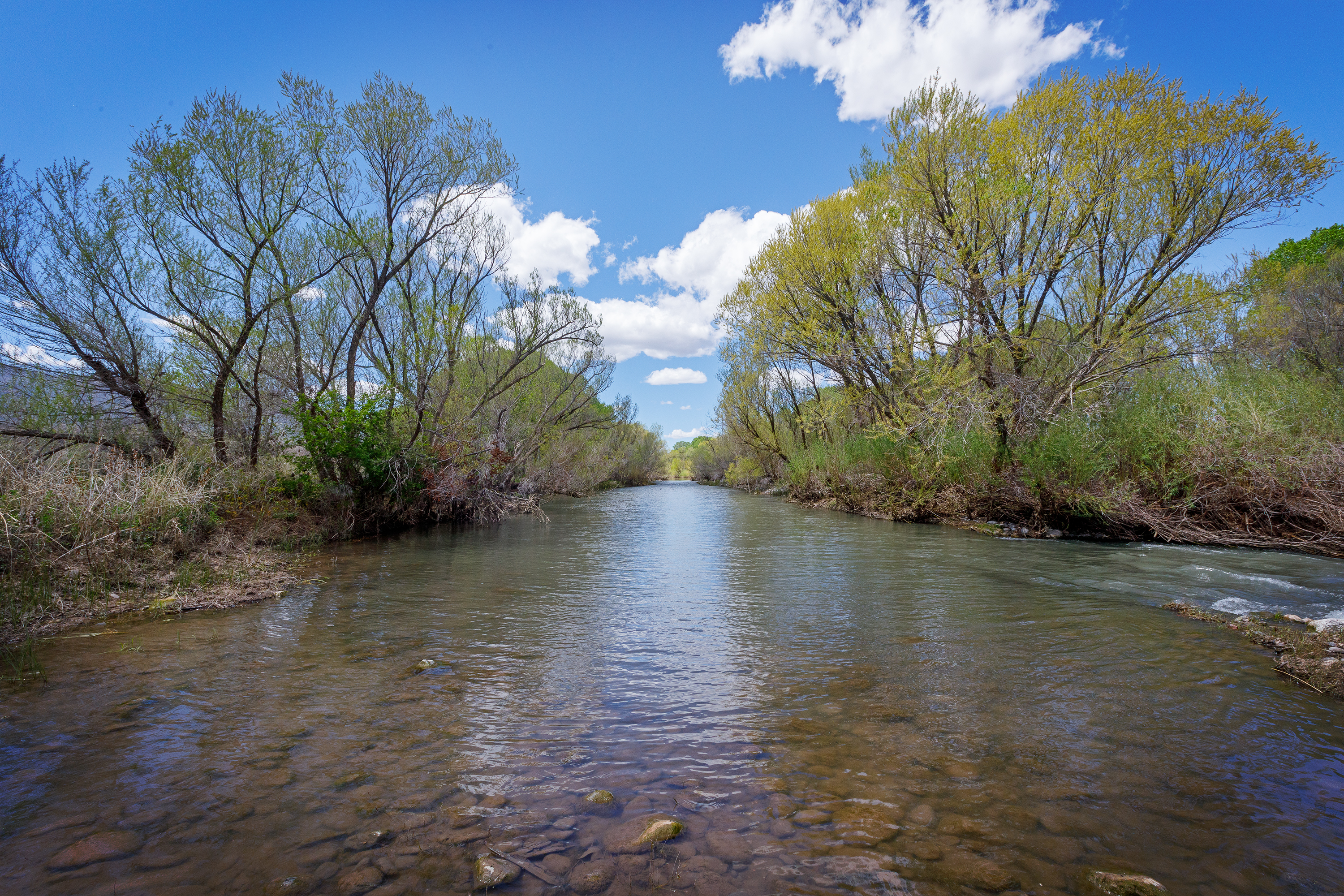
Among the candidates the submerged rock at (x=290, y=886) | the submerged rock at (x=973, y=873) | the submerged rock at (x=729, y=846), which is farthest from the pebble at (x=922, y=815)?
the submerged rock at (x=290, y=886)

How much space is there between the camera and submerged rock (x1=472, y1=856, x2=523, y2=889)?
2023 millimetres

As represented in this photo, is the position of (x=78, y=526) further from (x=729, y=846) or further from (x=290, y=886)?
(x=729, y=846)

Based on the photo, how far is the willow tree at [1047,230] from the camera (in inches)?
451

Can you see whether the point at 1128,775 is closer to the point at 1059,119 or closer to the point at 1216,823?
the point at 1216,823

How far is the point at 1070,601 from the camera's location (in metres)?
6.38

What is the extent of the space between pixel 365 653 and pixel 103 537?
4188mm

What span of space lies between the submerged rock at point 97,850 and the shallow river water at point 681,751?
0.02 metres

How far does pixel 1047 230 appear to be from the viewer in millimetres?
12953

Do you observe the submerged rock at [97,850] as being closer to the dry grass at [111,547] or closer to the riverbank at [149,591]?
the riverbank at [149,591]

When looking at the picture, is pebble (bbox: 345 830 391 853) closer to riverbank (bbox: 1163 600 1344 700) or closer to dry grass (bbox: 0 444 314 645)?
dry grass (bbox: 0 444 314 645)

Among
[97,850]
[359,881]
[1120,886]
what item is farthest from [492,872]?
[1120,886]

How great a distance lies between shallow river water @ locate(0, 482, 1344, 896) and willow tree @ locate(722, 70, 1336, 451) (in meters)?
7.61

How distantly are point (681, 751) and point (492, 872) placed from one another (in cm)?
126

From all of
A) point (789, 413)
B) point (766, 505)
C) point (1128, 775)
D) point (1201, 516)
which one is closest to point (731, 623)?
point (1128, 775)
